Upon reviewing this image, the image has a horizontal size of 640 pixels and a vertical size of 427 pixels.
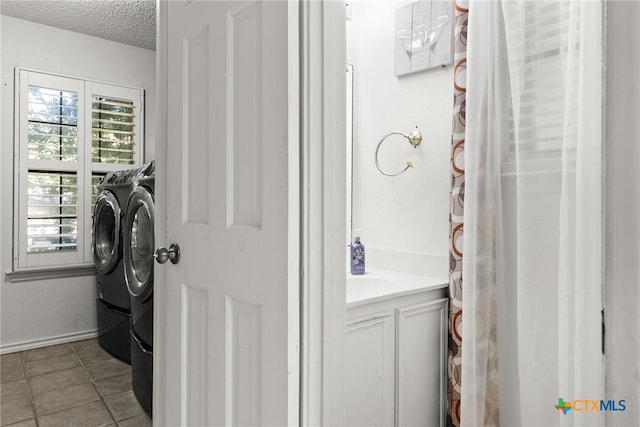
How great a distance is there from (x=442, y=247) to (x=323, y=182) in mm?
1209

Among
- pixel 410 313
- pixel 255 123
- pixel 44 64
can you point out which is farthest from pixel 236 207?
pixel 44 64

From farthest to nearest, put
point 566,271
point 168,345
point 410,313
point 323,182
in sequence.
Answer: point 410,313 < point 168,345 < point 566,271 < point 323,182

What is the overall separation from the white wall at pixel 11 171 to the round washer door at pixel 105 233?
1.94ft

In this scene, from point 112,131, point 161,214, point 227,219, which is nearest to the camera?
point 227,219

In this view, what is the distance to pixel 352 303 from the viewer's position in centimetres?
143

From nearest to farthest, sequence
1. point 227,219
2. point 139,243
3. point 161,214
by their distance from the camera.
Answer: point 227,219 < point 161,214 < point 139,243

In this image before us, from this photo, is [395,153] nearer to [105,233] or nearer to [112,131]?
[105,233]

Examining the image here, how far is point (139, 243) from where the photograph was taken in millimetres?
2391

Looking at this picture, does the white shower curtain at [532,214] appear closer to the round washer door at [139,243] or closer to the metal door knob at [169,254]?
the metal door knob at [169,254]

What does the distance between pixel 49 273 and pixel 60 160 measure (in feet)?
3.00

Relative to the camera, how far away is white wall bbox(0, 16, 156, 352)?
3.14m

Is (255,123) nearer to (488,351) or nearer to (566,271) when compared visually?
(566,271)

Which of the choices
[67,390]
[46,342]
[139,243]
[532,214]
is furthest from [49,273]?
[532,214]

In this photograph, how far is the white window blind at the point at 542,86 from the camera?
125 cm
